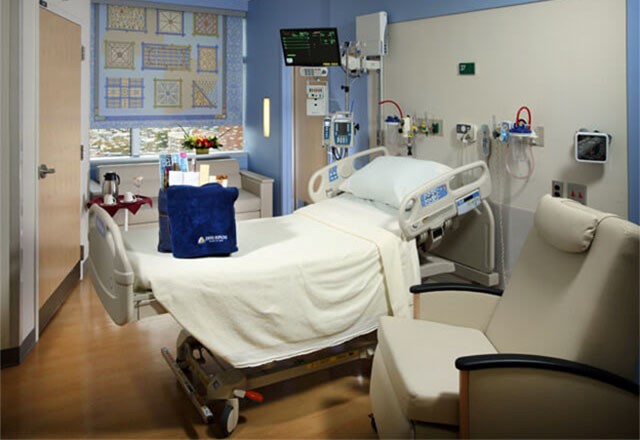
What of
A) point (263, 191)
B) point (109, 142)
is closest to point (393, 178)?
point (263, 191)

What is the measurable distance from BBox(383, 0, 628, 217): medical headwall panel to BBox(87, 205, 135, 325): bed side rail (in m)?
2.23

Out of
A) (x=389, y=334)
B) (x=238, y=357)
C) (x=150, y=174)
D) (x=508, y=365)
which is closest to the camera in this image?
(x=508, y=365)

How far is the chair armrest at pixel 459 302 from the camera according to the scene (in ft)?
8.80

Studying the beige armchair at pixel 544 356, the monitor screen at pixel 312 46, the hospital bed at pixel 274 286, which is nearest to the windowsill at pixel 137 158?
the monitor screen at pixel 312 46

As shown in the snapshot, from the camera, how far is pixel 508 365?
191 centimetres

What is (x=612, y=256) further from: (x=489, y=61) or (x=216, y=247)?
(x=489, y=61)

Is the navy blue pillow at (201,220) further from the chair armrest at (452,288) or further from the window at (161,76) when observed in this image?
the window at (161,76)

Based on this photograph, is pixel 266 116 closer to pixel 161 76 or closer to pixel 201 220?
pixel 161 76

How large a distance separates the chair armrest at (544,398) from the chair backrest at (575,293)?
0.11m

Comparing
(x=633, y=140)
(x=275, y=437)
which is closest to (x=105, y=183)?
(x=275, y=437)

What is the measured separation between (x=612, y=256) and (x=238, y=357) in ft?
5.04

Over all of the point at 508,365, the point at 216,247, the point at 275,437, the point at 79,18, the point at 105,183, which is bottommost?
the point at 275,437

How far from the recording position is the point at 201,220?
105 inches

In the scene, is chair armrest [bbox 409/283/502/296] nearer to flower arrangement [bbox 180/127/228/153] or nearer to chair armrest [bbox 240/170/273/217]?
chair armrest [bbox 240/170/273/217]
